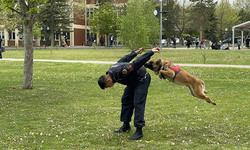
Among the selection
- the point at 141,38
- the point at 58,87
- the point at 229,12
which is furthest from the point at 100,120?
the point at 229,12

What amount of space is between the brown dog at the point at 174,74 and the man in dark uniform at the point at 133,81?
20 centimetres

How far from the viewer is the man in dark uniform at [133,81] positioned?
5430 mm

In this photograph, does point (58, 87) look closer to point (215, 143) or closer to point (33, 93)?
point (33, 93)

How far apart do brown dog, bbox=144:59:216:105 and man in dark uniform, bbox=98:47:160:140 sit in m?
0.20

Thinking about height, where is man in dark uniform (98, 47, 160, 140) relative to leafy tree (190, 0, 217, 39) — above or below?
below

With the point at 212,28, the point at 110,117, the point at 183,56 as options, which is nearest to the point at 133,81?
the point at 110,117

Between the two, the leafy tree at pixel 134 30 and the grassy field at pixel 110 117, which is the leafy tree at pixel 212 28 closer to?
the leafy tree at pixel 134 30

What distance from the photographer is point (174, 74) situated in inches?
206

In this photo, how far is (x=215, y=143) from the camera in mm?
5703

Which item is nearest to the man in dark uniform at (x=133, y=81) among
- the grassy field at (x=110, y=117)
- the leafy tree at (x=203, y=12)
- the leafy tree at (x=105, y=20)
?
the grassy field at (x=110, y=117)

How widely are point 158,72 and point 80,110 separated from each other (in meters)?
3.78

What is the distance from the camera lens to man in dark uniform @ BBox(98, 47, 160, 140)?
17.8ft

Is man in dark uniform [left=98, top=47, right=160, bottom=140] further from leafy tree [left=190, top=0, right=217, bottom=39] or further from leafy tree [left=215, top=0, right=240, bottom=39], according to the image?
leafy tree [left=215, top=0, right=240, bottom=39]

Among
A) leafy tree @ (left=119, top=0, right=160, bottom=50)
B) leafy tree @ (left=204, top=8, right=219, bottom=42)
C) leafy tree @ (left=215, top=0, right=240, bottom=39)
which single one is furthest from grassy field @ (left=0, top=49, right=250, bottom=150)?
leafy tree @ (left=215, top=0, right=240, bottom=39)
